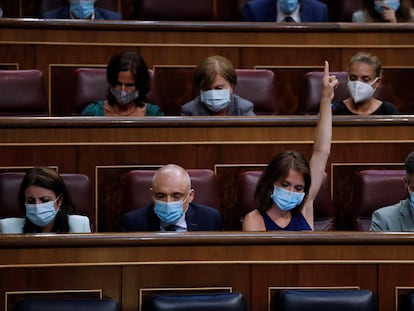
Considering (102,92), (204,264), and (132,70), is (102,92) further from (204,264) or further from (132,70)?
(204,264)

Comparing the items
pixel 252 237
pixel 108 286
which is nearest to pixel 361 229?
pixel 252 237

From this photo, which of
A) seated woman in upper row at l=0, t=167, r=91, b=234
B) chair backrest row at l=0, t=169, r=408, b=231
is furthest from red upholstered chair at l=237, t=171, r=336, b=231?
seated woman in upper row at l=0, t=167, r=91, b=234

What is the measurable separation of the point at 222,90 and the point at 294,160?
30cm

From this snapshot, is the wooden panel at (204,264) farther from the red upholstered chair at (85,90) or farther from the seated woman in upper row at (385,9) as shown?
the seated woman in upper row at (385,9)

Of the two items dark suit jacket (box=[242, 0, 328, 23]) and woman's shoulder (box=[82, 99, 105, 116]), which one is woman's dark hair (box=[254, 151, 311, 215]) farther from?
dark suit jacket (box=[242, 0, 328, 23])

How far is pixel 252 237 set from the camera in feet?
3.75

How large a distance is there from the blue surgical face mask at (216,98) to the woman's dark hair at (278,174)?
0.90 ft

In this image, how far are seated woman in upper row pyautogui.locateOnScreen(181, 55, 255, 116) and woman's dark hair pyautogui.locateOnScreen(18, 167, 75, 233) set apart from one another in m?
0.34

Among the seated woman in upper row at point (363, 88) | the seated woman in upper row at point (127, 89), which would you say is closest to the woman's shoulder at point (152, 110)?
the seated woman in upper row at point (127, 89)

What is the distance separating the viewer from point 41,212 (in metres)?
1.25

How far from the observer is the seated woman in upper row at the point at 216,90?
1.54m

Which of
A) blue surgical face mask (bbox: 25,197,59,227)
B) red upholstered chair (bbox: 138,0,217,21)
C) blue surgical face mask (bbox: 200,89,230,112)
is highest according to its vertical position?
red upholstered chair (bbox: 138,0,217,21)

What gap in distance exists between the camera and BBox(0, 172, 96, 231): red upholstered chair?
135 cm

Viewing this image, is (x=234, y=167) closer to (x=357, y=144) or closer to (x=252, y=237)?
(x=357, y=144)
